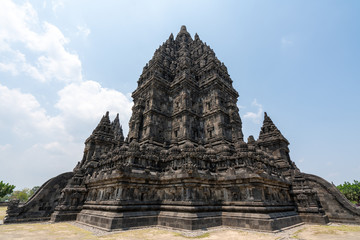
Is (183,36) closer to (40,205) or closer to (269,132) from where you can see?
(269,132)

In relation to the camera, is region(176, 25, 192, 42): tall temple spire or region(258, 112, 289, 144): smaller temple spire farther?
region(176, 25, 192, 42): tall temple spire

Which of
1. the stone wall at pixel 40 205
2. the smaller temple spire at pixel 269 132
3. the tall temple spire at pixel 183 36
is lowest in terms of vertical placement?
the stone wall at pixel 40 205

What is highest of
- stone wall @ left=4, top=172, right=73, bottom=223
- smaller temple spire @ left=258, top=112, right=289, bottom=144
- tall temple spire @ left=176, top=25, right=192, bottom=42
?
tall temple spire @ left=176, top=25, right=192, bottom=42

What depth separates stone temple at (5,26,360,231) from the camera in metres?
14.3

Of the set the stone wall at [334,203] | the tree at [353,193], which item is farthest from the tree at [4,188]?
the tree at [353,193]

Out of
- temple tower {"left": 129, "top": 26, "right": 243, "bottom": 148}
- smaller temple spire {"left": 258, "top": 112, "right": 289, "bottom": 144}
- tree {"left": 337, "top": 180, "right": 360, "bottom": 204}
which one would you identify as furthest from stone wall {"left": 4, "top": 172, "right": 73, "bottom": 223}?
tree {"left": 337, "top": 180, "right": 360, "bottom": 204}

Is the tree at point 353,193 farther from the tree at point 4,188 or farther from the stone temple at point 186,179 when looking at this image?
the tree at point 4,188

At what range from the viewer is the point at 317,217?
55.2ft

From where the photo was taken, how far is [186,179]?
1520cm

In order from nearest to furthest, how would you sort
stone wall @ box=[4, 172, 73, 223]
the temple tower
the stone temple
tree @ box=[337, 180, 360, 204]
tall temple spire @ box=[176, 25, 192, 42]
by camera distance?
the stone temple
stone wall @ box=[4, 172, 73, 223]
the temple tower
tree @ box=[337, 180, 360, 204]
tall temple spire @ box=[176, 25, 192, 42]

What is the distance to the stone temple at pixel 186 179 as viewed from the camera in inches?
562

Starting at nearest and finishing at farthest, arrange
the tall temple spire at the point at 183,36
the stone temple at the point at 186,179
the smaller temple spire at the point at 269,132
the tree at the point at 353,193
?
1. the stone temple at the point at 186,179
2. the smaller temple spire at the point at 269,132
3. the tree at the point at 353,193
4. the tall temple spire at the point at 183,36

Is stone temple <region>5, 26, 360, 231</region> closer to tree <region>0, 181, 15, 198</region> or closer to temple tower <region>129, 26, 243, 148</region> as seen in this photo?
temple tower <region>129, 26, 243, 148</region>

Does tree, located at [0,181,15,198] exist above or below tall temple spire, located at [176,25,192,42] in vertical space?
below
